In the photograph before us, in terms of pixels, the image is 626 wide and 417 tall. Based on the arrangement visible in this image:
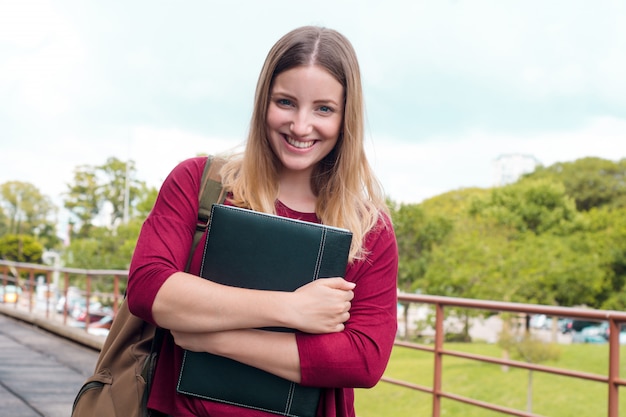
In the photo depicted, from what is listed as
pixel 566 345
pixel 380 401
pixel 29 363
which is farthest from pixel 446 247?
pixel 29 363

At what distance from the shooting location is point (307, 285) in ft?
4.25

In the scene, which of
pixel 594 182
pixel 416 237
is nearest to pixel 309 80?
pixel 416 237

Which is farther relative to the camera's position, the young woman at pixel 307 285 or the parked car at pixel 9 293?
the parked car at pixel 9 293

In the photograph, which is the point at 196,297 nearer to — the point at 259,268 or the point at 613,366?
the point at 259,268

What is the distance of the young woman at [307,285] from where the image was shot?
128 cm

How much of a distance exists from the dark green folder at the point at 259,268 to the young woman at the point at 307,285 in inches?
0.8

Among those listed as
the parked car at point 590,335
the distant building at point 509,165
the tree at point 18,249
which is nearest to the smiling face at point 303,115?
the tree at point 18,249

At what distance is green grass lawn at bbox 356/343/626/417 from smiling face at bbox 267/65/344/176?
40.9 metres

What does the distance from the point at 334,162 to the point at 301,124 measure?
142 mm

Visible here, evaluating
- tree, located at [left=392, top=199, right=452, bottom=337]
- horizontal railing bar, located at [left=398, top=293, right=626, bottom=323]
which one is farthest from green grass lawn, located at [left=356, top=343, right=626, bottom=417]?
horizontal railing bar, located at [left=398, top=293, right=626, bottom=323]

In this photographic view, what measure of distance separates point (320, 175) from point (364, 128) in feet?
0.40

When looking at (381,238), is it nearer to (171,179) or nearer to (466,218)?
(171,179)

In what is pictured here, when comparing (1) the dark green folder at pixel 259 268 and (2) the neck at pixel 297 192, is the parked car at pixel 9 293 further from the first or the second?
(1) the dark green folder at pixel 259 268

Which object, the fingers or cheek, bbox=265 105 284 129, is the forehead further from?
the fingers
